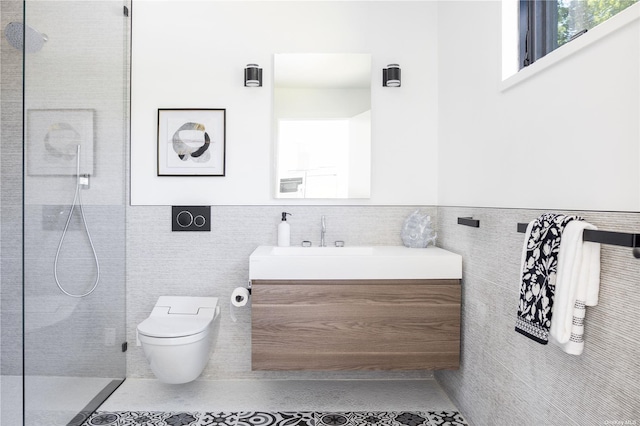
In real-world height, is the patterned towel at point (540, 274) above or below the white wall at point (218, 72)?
below

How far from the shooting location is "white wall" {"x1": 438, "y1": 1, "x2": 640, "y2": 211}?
3.77 feet

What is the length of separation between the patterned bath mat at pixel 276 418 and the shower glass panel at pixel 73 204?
19 cm

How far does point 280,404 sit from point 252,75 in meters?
1.88

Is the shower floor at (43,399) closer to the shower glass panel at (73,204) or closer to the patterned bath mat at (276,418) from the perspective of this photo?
the shower glass panel at (73,204)

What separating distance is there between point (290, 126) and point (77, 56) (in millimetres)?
1153

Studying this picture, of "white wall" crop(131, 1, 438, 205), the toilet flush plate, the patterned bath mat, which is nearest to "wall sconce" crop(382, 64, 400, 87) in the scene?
"white wall" crop(131, 1, 438, 205)

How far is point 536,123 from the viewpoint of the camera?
1.56 m

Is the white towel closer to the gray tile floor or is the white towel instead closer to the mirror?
the gray tile floor

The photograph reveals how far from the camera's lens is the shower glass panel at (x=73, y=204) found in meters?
1.77

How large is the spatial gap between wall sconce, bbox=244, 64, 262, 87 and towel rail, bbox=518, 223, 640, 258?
194 cm

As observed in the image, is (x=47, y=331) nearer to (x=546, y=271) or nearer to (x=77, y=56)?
(x=77, y=56)

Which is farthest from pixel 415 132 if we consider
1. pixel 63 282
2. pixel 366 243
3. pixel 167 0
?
pixel 63 282

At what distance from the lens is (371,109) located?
262cm

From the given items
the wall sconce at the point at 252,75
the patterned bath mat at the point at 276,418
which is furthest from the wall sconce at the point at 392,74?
the patterned bath mat at the point at 276,418
